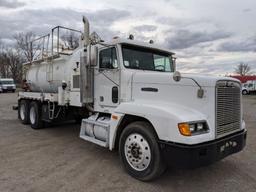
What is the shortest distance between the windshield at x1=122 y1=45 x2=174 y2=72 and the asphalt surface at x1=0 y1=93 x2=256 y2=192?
2.24m

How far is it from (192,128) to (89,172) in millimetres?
2245

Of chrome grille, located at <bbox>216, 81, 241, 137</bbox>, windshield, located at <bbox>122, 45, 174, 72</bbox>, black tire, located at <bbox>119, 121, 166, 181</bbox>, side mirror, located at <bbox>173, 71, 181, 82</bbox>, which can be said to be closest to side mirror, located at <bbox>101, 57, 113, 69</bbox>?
windshield, located at <bbox>122, 45, 174, 72</bbox>

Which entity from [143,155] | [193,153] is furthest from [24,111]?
[193,153]

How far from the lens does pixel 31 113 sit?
9820mm

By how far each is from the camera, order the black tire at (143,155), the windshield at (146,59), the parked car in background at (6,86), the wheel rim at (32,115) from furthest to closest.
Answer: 1. the parked car in background at (6,86)
2. the wheel rim at (32,115)
3. the windshield at (146,59)
4. the black tire at (143,155)

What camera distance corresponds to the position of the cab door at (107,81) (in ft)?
18.2

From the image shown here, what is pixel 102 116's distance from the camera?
629 centimetres

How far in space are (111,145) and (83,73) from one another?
7.00 ft

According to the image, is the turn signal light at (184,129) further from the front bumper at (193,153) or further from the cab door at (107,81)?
the cab door at (107,81)

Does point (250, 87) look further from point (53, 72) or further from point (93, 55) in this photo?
point (93, 55)

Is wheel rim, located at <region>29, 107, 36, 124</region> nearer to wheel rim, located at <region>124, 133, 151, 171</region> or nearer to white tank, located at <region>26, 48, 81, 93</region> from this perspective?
white tank, located at <region>26, 48, 81, 93</region>

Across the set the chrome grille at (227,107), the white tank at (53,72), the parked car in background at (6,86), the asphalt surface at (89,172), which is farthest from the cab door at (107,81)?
the parked car in background at (6,86)

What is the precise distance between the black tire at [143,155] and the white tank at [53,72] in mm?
2900

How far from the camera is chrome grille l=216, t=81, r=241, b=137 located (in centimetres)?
411
